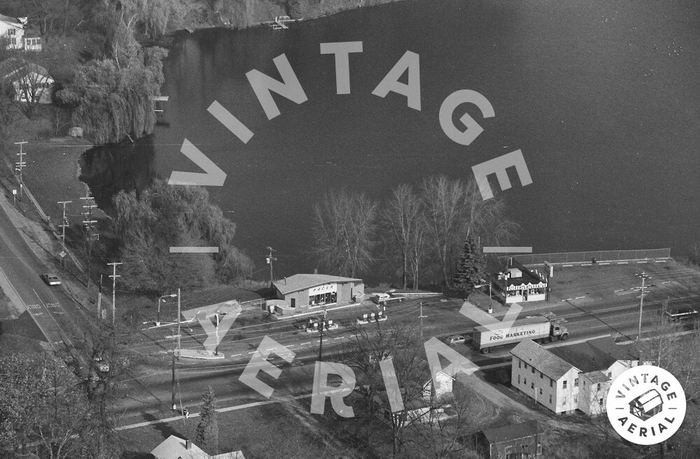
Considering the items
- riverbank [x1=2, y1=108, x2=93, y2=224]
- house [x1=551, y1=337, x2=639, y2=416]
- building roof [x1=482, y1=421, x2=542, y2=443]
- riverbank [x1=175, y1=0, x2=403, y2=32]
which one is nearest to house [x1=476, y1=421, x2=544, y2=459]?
building roof [x1=482, y1=421, x2=542, y2=443]

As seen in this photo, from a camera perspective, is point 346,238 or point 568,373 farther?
point 346,238

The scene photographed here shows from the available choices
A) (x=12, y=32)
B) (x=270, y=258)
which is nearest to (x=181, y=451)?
(x=270, y=258)

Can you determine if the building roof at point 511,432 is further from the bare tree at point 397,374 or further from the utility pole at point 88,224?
the utility pole at point 88,224

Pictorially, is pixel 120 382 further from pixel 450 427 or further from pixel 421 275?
pixel 421 275

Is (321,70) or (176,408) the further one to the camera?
(321,70)

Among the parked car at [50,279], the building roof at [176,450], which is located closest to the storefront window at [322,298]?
the parked car at [50,279]

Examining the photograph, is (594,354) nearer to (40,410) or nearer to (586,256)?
(586,256)

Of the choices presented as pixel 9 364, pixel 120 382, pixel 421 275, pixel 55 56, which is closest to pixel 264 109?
pixel 55 56
